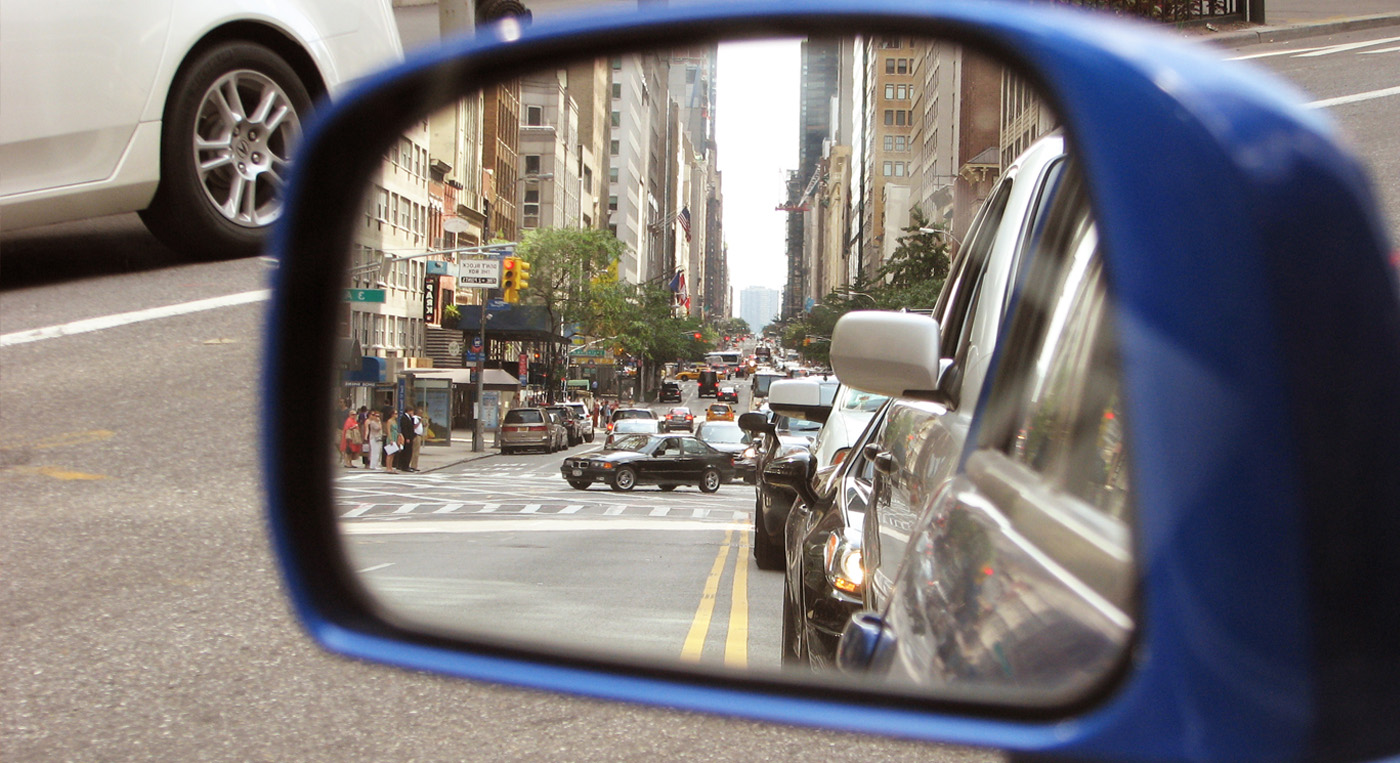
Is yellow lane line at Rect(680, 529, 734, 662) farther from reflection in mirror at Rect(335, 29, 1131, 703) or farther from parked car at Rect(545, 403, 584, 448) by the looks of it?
parked car at Rect(545, 403, 584, 448)

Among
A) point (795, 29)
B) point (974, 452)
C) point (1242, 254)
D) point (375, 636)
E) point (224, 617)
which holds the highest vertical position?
point (795, 29)

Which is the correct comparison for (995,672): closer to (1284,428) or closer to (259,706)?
(1284,428)

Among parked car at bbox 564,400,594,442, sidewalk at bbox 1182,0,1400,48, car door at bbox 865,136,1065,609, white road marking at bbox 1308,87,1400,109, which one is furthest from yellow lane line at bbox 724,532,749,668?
parked car at bbox 564,400,594,442

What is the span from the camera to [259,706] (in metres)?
5.75

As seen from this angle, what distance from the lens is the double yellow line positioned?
5.31 feet

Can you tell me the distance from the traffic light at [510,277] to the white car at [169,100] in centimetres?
311

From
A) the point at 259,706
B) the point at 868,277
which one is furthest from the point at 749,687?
the point at 259,706

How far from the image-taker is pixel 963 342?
1997mm

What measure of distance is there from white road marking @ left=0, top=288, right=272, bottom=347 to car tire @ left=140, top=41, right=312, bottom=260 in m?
1.16

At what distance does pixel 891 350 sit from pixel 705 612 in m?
4.16

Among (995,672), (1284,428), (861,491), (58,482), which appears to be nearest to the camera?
(1284,428)

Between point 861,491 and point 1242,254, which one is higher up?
point 1242,254

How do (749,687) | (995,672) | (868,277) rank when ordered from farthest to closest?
(868,277)
(749,687)
(995,672)

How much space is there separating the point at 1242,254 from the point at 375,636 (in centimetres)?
106
